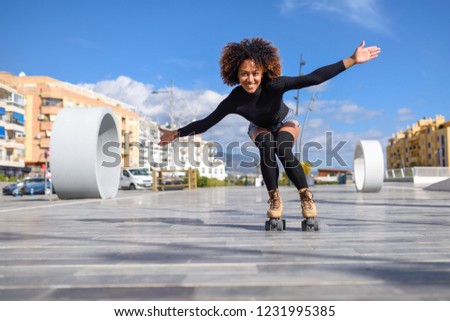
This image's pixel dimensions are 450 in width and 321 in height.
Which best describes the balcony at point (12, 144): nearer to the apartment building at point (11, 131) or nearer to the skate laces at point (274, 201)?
the apartment building at point (11, 131)

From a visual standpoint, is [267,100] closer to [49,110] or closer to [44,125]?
[49,110]

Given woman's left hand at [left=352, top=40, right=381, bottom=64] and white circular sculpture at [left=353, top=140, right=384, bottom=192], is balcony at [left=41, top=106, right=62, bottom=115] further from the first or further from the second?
woman's left hand at [left=352, top=40, right=381, bottom=64]

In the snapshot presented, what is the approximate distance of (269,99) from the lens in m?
4.22

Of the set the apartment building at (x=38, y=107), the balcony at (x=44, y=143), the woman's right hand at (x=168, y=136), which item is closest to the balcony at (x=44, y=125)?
the apartment building at (x=38, y=107)

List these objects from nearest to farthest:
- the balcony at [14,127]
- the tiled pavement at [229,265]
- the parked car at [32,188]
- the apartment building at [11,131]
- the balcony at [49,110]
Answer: the tiled pavement at [229,265]
the parked car at [32,188]
the apartment building at [11,131]
the balcony at [14,127]
the balcony at [49,110]

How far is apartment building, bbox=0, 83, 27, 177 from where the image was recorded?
5091 centimetres

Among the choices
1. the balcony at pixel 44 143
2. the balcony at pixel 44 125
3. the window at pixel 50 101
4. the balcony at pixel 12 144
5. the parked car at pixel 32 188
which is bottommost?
the parked car at pixel 32 188

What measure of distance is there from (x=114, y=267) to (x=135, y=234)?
1.63 metres

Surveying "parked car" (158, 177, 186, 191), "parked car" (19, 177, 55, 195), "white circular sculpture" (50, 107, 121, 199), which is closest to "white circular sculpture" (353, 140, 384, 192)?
"white circular sculpture" (50, 107, 121, 199)

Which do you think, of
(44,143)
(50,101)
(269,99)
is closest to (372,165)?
(269,99)

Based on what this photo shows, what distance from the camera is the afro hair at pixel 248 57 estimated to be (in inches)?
166

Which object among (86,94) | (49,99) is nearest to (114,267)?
(49,99)

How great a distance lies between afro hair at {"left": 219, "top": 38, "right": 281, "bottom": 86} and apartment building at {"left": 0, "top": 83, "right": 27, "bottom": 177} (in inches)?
1998
